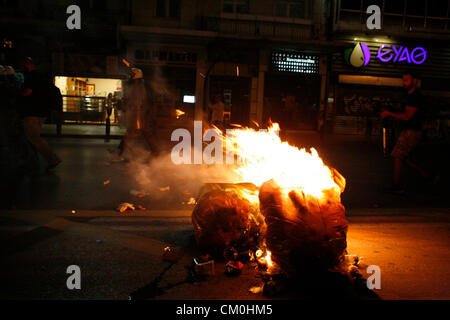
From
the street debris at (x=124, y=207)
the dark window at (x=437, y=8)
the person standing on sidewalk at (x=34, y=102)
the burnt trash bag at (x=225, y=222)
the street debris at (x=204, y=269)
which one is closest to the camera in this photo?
the street debris at (x=204, y=269)

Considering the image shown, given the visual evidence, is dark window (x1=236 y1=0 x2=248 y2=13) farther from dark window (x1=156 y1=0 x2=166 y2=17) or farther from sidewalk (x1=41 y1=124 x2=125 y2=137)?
sidewalk (x1=41 y1=124 x2=125 y2=137)

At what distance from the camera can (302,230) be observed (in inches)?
130

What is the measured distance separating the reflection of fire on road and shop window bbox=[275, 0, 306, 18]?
18.1m

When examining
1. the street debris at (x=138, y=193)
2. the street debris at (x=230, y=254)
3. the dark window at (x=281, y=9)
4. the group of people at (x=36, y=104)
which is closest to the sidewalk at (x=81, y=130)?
the group of people at (x=36, y=104)

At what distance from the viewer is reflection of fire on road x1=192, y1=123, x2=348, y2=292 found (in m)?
3.30

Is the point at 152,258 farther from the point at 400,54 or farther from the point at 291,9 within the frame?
the point at 400,54

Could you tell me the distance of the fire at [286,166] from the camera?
3588mm

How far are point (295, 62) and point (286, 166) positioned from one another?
59.5ft

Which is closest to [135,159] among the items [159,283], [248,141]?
[248,141]

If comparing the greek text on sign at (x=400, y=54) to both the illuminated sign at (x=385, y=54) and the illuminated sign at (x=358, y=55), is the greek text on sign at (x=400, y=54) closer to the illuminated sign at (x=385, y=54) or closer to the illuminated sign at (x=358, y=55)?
the illuminated sign at (x=385, y=54)

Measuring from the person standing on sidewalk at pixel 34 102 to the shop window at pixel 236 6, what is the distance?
569 inches

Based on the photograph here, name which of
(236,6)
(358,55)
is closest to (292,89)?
(358,55)

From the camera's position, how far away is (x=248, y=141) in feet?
18.6
